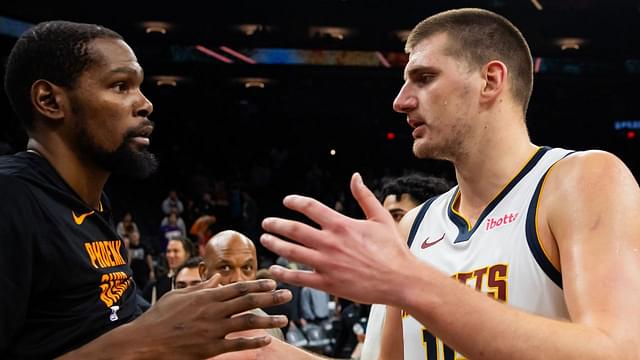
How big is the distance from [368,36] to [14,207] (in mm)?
14024

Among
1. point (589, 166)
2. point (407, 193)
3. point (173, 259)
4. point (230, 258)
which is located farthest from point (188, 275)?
point (589, 166)

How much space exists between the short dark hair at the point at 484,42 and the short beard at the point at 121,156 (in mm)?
931

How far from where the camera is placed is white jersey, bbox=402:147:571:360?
1.82 metres

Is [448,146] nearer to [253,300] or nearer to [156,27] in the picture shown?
[253,300]

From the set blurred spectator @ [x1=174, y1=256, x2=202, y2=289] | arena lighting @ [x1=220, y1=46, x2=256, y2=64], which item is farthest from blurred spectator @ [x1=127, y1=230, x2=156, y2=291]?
arena lighting @ [x1=220, y1=46, x2=256, y2=64]

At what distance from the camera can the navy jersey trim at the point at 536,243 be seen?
70.7 inches

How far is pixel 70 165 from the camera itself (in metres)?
2.01

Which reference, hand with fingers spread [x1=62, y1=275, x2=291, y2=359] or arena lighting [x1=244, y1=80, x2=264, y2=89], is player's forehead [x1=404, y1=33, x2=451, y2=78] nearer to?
hand with fingers spread [x1=62, y1=275, x2=291, y2=359]

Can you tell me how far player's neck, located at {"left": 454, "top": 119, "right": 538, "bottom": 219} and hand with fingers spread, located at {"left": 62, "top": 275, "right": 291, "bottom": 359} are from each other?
32.4 inches

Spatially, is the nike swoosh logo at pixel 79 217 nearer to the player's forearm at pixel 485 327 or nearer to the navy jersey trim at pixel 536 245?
the player's forearm at pixel 485 327

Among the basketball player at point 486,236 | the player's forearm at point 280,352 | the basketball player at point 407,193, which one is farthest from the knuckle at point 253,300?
the basketball player at point 407,193

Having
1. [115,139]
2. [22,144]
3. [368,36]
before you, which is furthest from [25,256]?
[368,36]

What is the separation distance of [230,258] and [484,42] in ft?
7.67

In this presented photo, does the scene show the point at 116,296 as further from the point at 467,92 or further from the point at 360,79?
the point at 360,79
